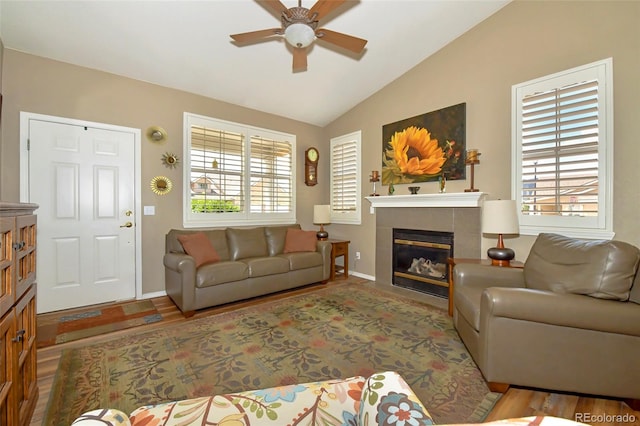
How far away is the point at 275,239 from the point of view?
436cm

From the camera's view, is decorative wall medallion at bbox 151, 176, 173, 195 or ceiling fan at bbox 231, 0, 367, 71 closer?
ceiling fan at bbox 231, 0, 367, 71

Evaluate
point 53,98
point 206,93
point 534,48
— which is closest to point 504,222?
point 534,48

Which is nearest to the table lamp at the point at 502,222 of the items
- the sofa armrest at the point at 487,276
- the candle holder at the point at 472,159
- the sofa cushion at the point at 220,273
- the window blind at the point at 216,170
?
the sofa armrest at the point at 487,276

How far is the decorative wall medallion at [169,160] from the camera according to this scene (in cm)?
376

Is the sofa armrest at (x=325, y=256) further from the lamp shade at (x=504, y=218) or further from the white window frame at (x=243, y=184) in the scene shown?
the lamp shade at (x=504, y=218)

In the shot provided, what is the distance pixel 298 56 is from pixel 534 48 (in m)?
2.53

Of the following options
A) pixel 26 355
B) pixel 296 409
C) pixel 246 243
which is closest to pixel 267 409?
pixel 296 409

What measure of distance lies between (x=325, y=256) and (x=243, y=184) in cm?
175

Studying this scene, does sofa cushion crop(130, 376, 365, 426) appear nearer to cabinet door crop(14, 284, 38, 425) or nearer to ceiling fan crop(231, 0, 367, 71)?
cabinet door crop(14, 284, 38, 425)

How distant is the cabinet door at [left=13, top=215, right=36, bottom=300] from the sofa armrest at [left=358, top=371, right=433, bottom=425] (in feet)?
5.79

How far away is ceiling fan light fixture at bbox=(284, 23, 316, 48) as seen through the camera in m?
2.21

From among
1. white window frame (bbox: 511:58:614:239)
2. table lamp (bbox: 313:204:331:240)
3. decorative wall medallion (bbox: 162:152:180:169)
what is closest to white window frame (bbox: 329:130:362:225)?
table lamp (bbox: 313:204:331:240)

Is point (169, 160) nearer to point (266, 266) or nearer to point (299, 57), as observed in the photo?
point (266, 266)

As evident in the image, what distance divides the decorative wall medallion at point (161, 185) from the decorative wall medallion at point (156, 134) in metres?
0.51
